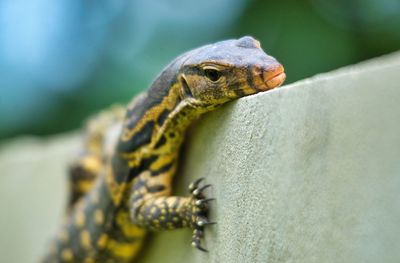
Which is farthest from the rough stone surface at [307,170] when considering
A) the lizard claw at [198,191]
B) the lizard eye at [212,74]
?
the lizard eye at [212,74]

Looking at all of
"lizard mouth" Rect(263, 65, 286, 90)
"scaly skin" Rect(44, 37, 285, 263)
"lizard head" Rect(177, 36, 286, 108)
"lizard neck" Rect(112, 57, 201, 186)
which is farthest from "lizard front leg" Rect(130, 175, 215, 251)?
"lizard mouth" Rect(263, 65, 286, 90)

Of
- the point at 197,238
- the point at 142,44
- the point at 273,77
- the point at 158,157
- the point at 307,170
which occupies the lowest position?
the point at 307,170

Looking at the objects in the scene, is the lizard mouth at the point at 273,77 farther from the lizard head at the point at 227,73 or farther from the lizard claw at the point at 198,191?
the lizard claw at the point at 198,191

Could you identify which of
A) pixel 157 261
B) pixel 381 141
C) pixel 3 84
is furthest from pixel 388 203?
pixel 3 84

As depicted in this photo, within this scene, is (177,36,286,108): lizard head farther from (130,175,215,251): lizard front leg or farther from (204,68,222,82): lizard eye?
(130,175,215,251): lizard front leg

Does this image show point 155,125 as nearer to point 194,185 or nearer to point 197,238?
point 194,185

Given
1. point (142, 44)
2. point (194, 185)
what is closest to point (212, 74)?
point (194, 185)

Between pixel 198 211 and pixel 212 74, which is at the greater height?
pixel 212 74
